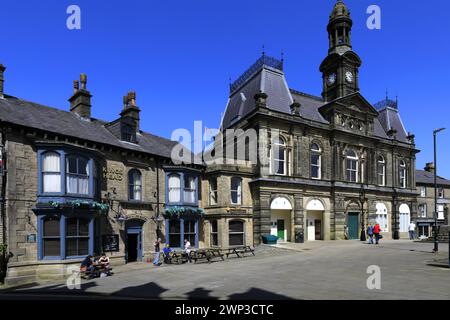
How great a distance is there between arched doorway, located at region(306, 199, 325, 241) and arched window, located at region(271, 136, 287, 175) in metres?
4.36

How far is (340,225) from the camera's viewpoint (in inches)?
1252

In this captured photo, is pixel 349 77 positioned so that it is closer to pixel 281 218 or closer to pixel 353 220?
pixel 353 220

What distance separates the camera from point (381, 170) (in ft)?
122

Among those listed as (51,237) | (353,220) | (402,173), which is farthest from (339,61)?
(51,237)

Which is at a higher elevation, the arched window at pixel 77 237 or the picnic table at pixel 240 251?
the arched window at pixel 77 237

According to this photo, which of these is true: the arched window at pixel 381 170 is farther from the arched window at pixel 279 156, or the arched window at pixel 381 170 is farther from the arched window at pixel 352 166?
the arched window at pixel 279 156

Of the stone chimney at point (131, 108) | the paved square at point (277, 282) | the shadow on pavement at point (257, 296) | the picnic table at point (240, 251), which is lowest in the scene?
the picnic table at point (240, 251)

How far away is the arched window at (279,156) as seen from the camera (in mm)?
28797

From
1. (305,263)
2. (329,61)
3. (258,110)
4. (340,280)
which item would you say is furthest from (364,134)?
(340,280)

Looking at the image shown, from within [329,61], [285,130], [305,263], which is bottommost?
[305,263]

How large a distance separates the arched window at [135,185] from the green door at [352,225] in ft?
70.3

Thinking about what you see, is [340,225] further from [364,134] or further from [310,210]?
[364,134]

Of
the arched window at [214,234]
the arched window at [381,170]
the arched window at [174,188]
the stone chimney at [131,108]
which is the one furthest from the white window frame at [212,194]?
the arched window at [381,170]

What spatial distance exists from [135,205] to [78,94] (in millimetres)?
A: 8804
